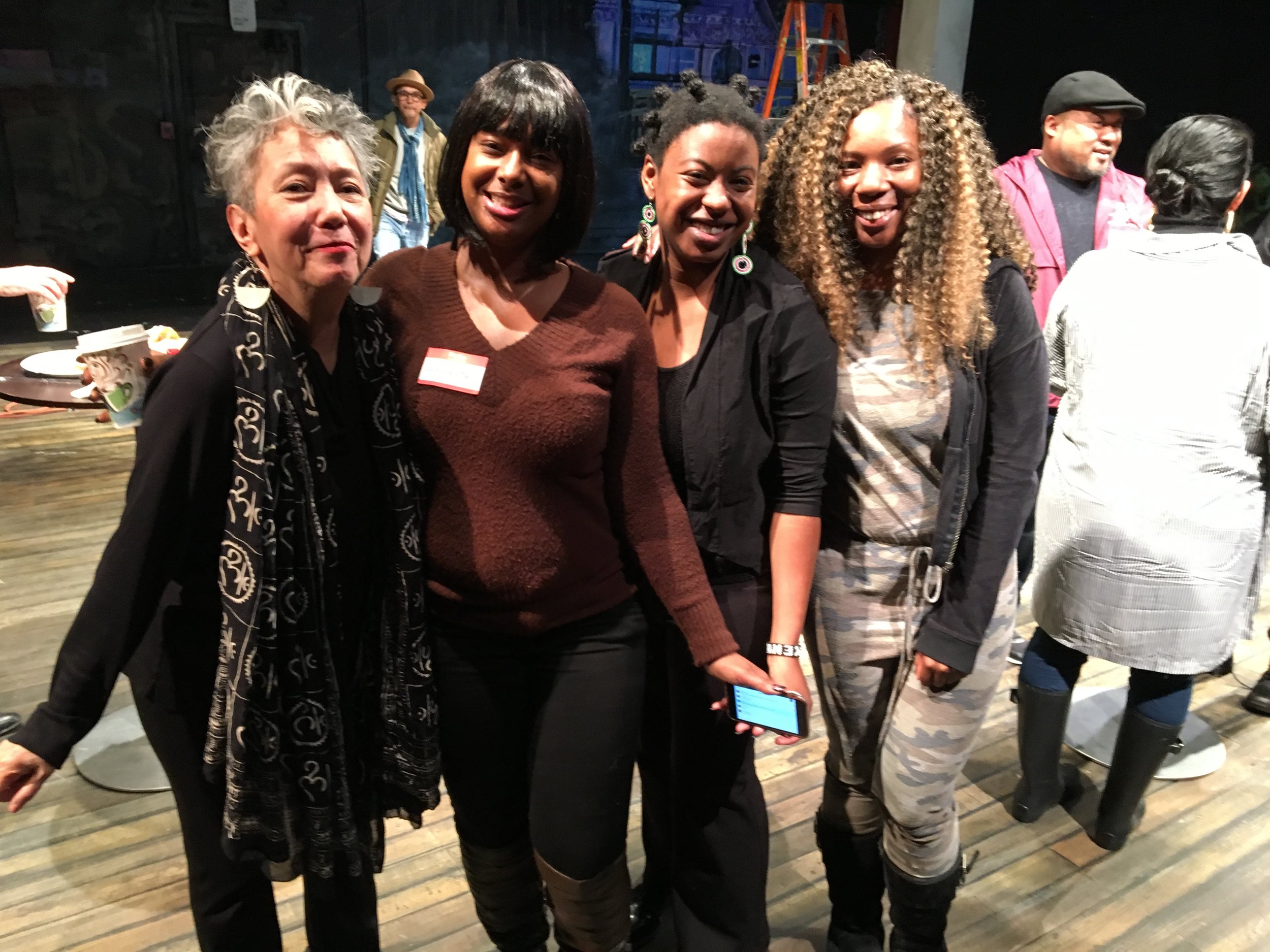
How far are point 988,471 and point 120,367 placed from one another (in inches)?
61.5

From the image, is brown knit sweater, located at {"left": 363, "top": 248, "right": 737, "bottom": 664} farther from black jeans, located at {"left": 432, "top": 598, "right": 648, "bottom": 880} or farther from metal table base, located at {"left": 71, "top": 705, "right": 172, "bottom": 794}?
metal table base, located at {"left": 71, "top": 705, "right": 172, "bottom": 794}

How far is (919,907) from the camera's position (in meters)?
1.73

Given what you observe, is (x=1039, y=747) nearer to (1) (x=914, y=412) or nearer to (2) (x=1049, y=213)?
(1) (x=914, y=412)

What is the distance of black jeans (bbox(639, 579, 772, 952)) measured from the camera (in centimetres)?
163

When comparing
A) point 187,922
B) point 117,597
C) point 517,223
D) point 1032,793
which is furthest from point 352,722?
point 1032,793

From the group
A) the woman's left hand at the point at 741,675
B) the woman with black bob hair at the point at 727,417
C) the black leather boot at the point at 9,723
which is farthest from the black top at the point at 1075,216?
the black leather boot at the point at 9,723

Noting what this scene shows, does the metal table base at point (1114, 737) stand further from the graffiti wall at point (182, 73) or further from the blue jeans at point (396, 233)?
the graffiti wall at point (182, 73)

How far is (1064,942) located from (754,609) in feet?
3.88

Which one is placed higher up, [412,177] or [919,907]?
[412,177]

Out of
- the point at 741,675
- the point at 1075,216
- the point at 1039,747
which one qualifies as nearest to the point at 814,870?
the point at 1039,747

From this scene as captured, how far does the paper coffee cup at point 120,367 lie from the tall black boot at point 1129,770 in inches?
91.8

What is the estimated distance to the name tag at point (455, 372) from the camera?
4.52 ft

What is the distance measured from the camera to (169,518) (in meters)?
1.21

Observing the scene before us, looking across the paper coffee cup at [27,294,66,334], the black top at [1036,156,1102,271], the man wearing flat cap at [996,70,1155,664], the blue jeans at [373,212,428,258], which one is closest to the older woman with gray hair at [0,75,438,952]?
the paper coffee cup at [27,294,66,334]
